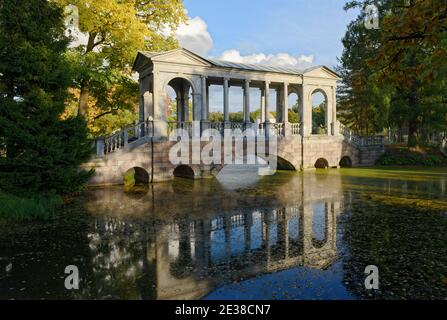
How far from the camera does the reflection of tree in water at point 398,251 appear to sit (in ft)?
14.4

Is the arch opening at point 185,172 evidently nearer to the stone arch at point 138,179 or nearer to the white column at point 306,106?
the stone arch at point 138,179

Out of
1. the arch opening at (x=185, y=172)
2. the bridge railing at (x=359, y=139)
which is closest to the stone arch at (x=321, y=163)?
the bridge railing at (x=359, y=139)

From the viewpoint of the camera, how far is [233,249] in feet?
20.7

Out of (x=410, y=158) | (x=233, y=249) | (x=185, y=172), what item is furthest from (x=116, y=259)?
(x=410, y=158)

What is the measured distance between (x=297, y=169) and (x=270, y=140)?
293 cm

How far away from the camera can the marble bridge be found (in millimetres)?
16281

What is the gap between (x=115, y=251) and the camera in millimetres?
6172

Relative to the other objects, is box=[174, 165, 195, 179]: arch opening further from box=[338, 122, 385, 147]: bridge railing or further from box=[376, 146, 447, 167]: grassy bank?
box=[376, 146, 447, 167]: grassy bank

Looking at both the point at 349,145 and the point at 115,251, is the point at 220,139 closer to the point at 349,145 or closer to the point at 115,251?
the point at 349,145

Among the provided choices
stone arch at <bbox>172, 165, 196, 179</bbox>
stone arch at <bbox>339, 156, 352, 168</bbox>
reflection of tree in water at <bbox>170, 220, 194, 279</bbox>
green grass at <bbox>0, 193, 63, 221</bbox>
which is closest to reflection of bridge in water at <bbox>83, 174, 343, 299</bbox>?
reflection of tree in water at <bbox>170, 220, 194, 279</bbox>

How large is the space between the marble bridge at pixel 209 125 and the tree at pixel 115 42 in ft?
4.50

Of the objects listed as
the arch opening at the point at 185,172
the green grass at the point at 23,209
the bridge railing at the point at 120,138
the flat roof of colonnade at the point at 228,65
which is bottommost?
the green grass at the point at 23,209

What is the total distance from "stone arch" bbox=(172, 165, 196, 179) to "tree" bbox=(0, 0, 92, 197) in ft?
23.8

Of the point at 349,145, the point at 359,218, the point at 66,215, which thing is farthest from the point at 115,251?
the point at 349,145
